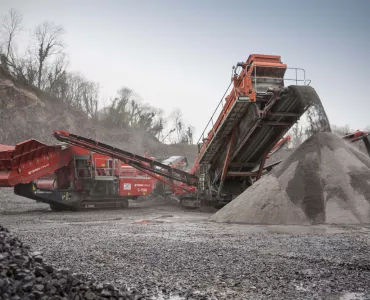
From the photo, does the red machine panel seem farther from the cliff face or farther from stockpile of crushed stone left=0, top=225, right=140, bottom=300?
the cliff face

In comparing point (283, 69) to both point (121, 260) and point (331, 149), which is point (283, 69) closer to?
point (331, 149)

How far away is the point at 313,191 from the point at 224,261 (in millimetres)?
4706

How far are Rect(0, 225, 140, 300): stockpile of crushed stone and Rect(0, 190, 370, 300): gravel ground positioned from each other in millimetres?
498

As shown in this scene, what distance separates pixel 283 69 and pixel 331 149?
2802 millimetres

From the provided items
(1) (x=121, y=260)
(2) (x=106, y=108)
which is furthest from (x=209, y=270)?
(2) (x=106, y=108)

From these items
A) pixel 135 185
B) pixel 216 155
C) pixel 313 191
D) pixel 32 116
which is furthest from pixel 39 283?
pixel 32 116

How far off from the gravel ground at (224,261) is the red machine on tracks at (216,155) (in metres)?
4.35

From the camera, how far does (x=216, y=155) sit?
12891mm

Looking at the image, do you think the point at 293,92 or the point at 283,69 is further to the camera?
the point at 283,69

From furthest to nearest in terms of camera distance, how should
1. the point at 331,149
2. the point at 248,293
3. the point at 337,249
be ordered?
the point at 331,149 → the point at 337,249 → the point at 248,293

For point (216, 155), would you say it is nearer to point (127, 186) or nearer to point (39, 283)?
point (127, 186)

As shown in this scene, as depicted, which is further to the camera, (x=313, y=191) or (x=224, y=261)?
(x=313, y=191)

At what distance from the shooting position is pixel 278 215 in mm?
8508

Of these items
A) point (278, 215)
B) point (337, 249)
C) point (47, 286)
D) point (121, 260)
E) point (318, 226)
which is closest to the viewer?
point (47, 286)
